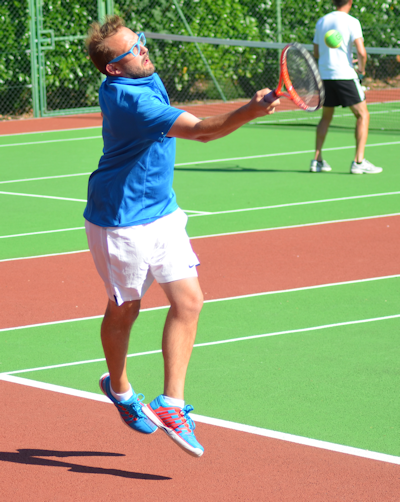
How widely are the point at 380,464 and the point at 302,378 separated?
113 cm

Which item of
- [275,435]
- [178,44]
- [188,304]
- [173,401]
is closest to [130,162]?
[188,304]

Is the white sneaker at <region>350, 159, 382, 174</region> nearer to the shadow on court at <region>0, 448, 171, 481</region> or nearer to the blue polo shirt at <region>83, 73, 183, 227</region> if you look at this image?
the blue polo shirt at <region>83, 73, 183, 227</region>

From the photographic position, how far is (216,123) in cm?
361

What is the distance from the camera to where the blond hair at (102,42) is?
154 inches

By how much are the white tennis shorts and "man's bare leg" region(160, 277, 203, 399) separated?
2.1 inches

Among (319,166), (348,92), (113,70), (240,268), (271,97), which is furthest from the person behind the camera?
(319,166)

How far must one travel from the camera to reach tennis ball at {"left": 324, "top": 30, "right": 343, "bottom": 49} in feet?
37.7

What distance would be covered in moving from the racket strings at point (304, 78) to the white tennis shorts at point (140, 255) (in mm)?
832

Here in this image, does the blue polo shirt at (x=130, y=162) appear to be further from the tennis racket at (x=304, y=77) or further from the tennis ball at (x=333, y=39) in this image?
the tennis ball at (x=333, y=39)

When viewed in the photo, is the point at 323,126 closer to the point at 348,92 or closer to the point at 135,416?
the point at 348,92

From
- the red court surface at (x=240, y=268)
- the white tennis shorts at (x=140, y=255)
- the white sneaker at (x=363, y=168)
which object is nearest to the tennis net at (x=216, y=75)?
the white sneaker at (x=363, y=168)

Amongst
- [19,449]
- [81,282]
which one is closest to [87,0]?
[81,282]

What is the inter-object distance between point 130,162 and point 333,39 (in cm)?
811

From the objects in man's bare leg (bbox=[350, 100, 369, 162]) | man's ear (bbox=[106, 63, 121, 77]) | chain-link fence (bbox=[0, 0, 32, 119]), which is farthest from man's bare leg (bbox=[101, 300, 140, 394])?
chain-link fence (bbox=[0, 0, 32, 119])
